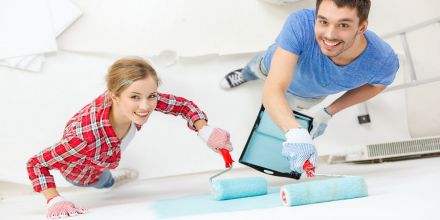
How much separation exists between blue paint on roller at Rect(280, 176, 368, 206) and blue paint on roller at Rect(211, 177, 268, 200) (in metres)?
0.25

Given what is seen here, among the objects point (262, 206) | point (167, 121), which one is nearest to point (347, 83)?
point (262, 206)

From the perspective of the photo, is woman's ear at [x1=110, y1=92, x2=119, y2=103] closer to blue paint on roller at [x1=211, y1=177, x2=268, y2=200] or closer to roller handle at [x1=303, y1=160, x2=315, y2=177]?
blue paint on roller at [x1=211, y1=177, x2=268, y2=200]

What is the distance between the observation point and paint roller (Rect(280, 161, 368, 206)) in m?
1.15

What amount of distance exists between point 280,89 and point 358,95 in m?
0.55

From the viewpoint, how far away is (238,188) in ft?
4.63

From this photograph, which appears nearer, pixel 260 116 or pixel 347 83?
pixel 347 83

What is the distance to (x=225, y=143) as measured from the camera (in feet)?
5.51

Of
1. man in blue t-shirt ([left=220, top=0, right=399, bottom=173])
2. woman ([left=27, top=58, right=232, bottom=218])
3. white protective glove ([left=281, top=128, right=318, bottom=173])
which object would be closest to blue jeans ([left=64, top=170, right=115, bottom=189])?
woman ([left=27, top=58, right=232, bottom=218])

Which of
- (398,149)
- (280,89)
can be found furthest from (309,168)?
(398,149)

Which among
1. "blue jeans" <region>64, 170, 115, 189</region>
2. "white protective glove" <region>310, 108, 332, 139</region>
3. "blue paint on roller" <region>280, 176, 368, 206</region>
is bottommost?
"blue paint on roller" <region>280, 176, 368, 206</region>

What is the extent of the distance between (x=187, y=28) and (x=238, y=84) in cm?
38

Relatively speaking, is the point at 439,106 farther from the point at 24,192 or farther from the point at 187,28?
the point at 24,192

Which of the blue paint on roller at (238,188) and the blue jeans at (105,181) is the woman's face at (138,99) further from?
the blue jeans at (105,181)

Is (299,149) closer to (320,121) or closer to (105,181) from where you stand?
(320,121)
